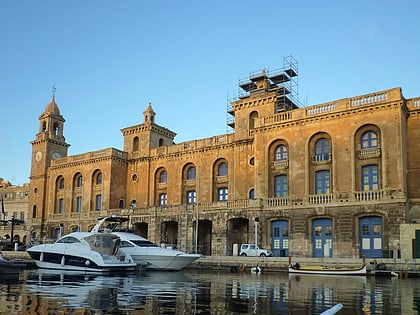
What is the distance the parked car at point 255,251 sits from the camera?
1414 inches

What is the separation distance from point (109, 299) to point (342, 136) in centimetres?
2698

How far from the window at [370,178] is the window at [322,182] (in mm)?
2888

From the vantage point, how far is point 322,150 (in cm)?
3831

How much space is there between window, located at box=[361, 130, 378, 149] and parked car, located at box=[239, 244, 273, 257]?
10.8 m

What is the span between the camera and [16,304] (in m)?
12.0


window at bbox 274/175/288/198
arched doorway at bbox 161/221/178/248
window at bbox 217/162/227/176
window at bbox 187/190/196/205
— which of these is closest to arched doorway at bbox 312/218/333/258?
window at bbox 274/175/288/198

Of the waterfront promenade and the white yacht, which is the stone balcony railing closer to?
the waterfront promenade

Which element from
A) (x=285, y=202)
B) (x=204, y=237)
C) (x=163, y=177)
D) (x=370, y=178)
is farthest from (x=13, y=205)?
(x=370, y=178)

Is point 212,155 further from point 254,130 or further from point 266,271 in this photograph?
point 266,271

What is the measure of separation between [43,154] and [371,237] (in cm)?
4305

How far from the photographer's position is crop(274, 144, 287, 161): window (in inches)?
1594

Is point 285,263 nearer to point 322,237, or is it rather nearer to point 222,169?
point 322,237

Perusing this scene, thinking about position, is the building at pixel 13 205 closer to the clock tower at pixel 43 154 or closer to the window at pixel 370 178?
the clock tower at pixel 43 154

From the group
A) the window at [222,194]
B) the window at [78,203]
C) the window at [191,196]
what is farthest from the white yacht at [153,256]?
the window at [78,203]
